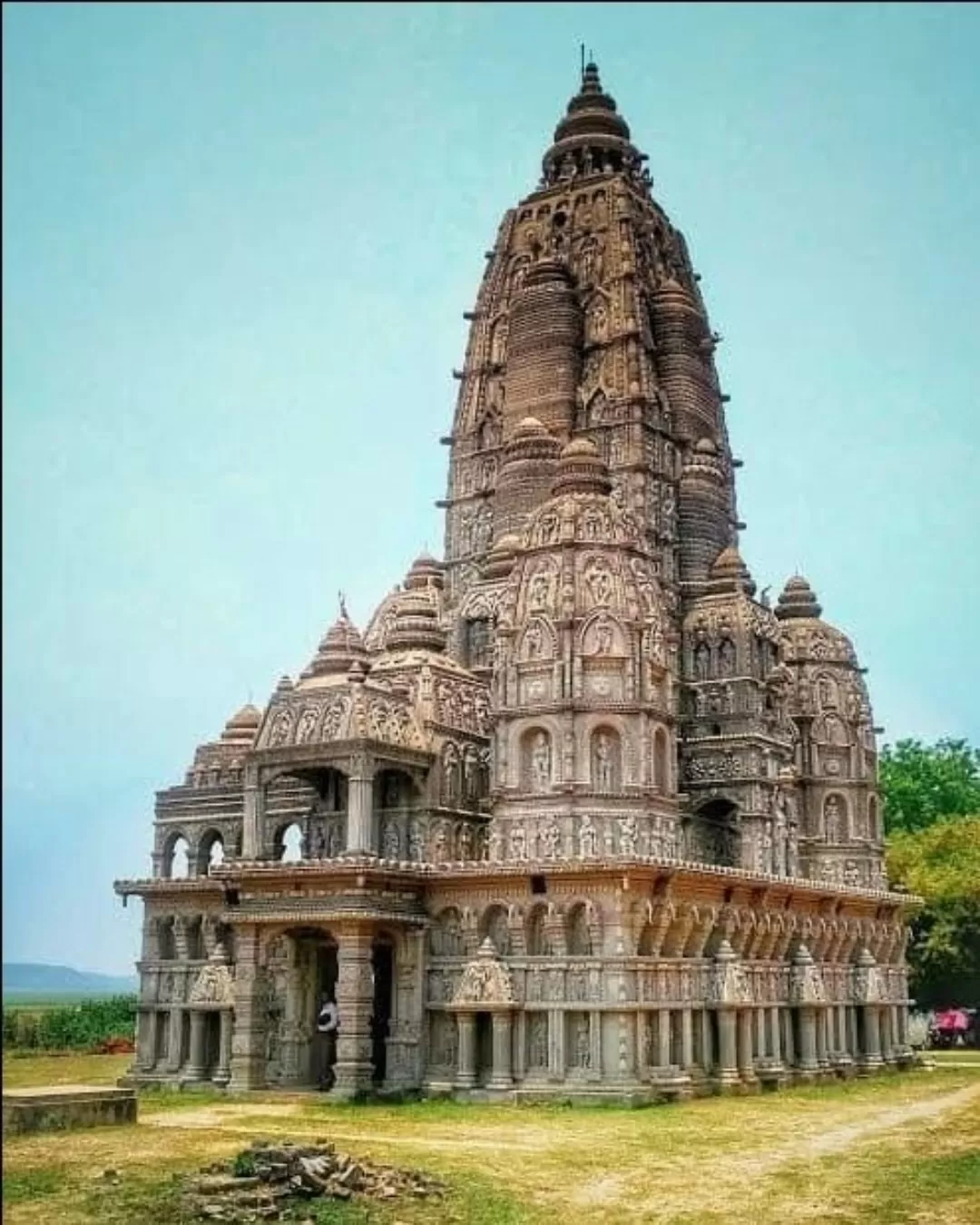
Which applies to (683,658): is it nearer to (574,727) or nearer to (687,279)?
(574,727)

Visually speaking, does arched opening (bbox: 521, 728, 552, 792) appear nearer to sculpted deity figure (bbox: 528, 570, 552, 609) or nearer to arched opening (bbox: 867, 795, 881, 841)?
sculpted deity figure (bbox: 528, 570, 552, 609)

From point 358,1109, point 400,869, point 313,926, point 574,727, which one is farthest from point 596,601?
point 358,1109

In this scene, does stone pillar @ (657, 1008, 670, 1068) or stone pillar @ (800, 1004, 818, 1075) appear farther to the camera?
stone pillar @ (800, 1004, 818, 1075)

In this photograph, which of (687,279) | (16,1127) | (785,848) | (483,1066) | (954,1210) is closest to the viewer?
Answer: (954,1210)

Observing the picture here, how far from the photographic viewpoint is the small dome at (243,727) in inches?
1727

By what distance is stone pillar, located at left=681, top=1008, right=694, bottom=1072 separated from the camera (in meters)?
32.6

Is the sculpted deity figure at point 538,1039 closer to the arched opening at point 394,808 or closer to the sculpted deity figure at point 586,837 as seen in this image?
the sculpted deity figure at point 586,837

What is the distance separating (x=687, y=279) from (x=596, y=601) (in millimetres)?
19831

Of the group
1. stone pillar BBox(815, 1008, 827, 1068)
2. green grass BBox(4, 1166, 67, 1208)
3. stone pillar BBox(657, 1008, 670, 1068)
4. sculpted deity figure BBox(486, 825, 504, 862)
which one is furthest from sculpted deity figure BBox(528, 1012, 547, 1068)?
green grass BBox(4, 1166, 67, 1208)

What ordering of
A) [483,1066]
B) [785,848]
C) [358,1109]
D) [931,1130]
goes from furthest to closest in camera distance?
[785,848], [483,1066], [358,1109], [931,1130]

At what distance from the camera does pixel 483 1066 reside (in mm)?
32219

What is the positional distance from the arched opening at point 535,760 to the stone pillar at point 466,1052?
18.1 feet

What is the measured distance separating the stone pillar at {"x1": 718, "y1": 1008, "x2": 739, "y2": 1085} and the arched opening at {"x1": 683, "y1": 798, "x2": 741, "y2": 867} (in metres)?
6.48

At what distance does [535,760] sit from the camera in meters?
34.5
